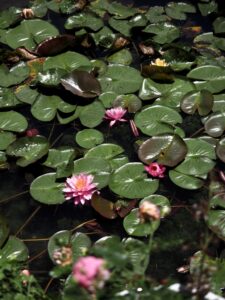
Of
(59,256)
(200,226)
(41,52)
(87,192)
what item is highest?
(59,256)

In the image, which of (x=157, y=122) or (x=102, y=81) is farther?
(x=102, y=81)

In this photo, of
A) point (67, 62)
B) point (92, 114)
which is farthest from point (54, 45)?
point (92, 114)

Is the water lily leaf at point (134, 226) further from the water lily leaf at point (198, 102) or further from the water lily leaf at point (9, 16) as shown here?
the water lily leaf at point (9, 16)

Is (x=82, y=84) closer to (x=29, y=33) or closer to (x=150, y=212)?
(x=29, y=33)

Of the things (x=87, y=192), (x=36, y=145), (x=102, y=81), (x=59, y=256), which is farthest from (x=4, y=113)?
(x=59, y=256)

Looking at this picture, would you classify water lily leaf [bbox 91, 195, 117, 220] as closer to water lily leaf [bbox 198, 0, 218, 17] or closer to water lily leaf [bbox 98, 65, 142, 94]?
water lily leaf [bbox 98, 65, 142, 94]

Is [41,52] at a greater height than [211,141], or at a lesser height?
greater

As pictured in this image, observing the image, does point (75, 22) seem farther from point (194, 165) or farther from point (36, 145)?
point (194, 165)
